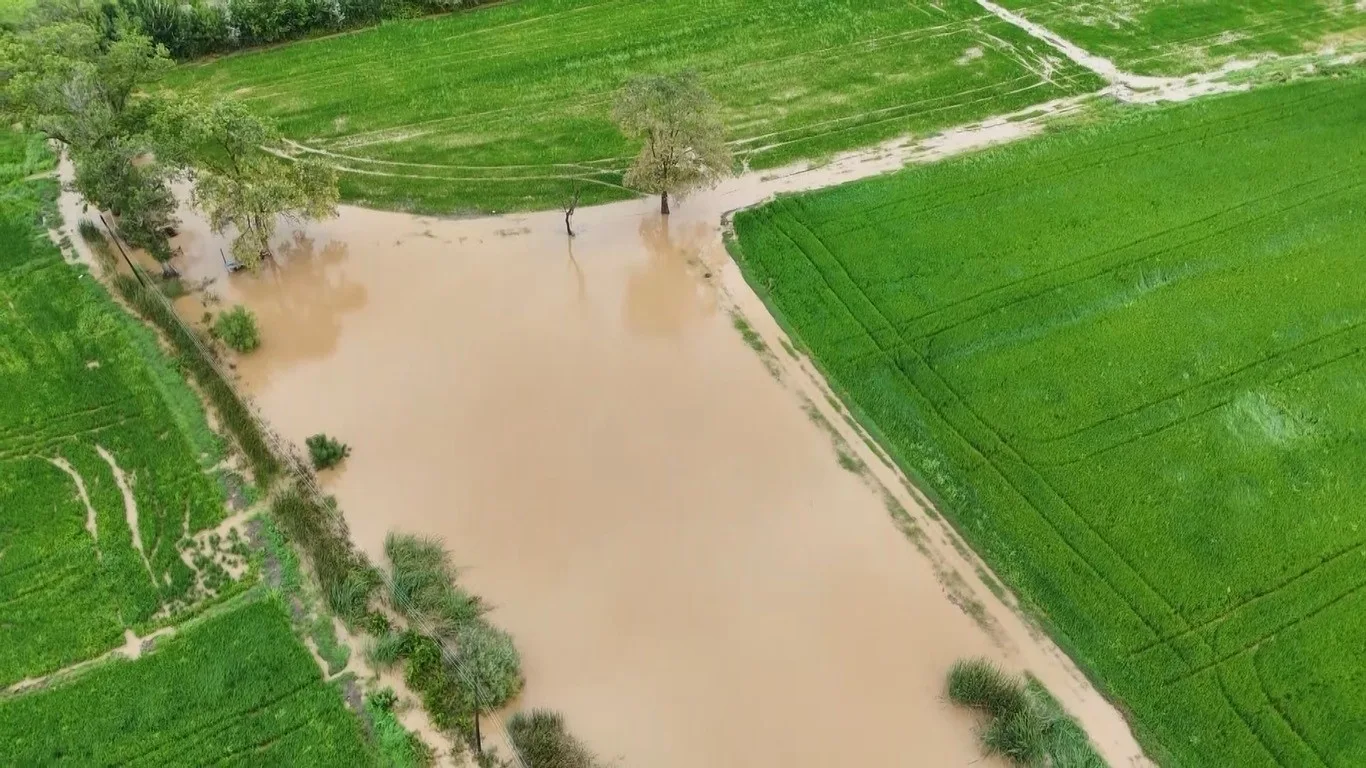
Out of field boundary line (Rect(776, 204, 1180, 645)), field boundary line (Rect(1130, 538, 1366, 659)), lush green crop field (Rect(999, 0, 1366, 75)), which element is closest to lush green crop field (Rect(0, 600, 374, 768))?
field boundary line (Rect(776, 204, 1180, 645))

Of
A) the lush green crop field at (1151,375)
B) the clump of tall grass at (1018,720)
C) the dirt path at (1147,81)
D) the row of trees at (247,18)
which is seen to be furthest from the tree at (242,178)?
the dirt path at (1147,81)

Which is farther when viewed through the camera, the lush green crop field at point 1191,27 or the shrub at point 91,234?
the lush green crop field at point 1191,27

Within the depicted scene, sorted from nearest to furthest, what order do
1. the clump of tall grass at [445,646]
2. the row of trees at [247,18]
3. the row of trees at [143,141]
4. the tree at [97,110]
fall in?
the clump of tall grass at [445,646] < the row of trees at [143,141] < the tree at [97,110] < the row of trees at [247,18]

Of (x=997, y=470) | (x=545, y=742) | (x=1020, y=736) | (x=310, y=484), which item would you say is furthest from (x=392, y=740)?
(x=997, y=470)

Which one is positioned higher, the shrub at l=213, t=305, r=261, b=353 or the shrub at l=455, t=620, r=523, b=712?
the shrub at l=213, t=305, r=261, b=353

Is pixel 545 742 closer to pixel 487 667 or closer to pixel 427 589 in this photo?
pixel 487 667

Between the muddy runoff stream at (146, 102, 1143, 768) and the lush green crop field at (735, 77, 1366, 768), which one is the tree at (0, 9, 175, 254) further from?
the lush green crop field at (735, 77, 1366, 768)

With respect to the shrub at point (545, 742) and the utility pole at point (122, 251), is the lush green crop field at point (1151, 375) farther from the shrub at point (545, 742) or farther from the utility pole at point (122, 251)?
the utility pole at point (122, 251)
